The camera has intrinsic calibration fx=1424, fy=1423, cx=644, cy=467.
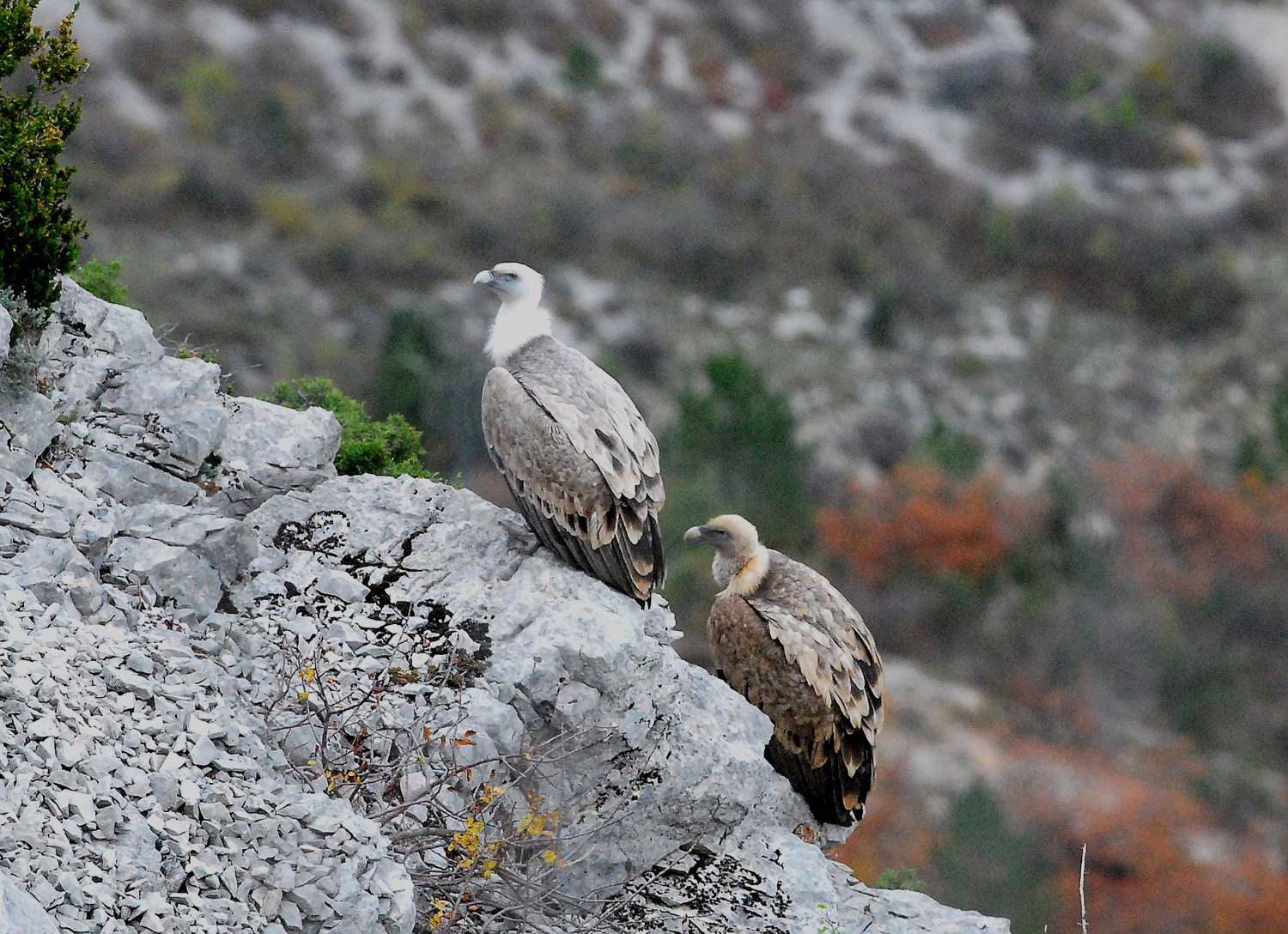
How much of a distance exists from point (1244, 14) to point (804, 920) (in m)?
61.0

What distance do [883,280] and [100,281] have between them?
3763 cm

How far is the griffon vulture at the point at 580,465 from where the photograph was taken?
8.38m

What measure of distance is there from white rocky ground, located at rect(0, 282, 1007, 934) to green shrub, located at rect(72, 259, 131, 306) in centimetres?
218

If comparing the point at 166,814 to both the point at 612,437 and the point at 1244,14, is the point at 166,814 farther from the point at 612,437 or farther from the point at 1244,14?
the point at 1244,14

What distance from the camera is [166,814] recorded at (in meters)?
6.06

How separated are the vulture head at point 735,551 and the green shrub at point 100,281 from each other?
479 cm

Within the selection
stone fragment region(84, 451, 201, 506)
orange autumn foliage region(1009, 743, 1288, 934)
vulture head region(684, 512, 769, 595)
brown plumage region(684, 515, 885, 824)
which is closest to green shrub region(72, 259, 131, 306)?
stone fragment region(84, 451, 201, 506)

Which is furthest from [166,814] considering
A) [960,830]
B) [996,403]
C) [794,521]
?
[996,403]

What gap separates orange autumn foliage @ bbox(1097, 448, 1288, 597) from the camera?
135ft

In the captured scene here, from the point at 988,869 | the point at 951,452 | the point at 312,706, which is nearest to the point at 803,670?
the point at 312,706

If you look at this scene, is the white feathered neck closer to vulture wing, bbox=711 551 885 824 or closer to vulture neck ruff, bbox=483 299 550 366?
vulture neck ruff, bbox=483 299 550 366

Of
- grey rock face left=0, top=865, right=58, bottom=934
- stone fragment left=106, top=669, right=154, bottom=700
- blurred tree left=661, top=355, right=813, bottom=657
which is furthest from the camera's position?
blurred tree left=661, top=355, right=813, bottom=657

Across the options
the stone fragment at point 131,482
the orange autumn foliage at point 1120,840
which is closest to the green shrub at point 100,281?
the stone fragment at point 131,482

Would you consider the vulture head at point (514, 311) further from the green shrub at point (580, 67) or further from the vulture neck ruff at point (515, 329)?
the green shrub at point (580, 67)
